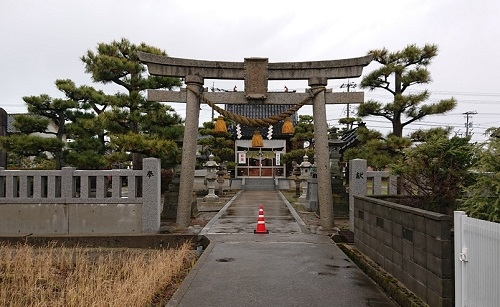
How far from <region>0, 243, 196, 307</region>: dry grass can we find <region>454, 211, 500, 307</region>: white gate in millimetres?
3954

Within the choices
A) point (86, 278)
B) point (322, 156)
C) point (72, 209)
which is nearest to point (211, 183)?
point (322, 156)

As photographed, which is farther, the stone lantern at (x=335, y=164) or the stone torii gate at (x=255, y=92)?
the stone lantern at (x=335, y=164)

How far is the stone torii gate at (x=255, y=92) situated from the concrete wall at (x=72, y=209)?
4.19 feet

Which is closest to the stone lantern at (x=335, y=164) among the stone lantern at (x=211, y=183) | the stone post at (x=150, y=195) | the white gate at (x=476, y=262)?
the stone post at (x=150, y=195)

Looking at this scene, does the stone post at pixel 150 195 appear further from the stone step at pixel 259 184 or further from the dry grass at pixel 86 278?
the stone step at pixel 259 184

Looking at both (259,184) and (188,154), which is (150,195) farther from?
(259,184)

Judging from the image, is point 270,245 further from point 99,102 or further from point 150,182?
point 99,102

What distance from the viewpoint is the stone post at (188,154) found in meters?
11.7

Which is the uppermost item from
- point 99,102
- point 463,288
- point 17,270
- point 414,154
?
point 99,102

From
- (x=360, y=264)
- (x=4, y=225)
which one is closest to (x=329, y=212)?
(x=360, y=264)

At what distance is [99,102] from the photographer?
16.2 meters

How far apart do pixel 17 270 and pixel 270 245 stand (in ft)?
17.2

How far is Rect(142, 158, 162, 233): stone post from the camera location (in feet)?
34.8

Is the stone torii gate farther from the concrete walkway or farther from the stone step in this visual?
the stone step
